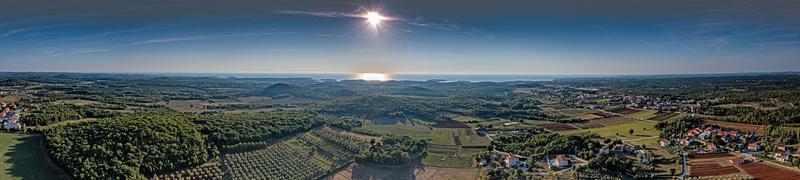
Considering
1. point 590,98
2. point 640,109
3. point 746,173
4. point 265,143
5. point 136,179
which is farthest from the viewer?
point 590,98

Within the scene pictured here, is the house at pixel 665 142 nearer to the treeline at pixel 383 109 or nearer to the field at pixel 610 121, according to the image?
the field at pixel 610 121

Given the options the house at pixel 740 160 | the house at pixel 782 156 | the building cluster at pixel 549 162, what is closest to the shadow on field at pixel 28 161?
the building cluster at pixel 549 162

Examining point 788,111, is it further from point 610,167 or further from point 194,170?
point 194,170

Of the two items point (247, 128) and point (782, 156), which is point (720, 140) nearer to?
point (782, 156)

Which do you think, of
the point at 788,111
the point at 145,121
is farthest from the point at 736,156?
the point at 145,121

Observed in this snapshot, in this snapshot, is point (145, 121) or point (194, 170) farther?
point (145, 121)

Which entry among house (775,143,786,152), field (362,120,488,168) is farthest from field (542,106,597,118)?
house (775,143,786,152)

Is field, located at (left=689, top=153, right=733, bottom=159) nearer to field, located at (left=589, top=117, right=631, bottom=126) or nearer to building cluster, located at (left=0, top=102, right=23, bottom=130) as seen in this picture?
field, located at (left=589, top=117, right=631, bottom=126)

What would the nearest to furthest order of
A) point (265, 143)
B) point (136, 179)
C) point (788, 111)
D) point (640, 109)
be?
point (136, 179), point (265, 143), point (788, 111), point (640, 109)

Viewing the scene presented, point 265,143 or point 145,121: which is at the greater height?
Answer: point 145,121
